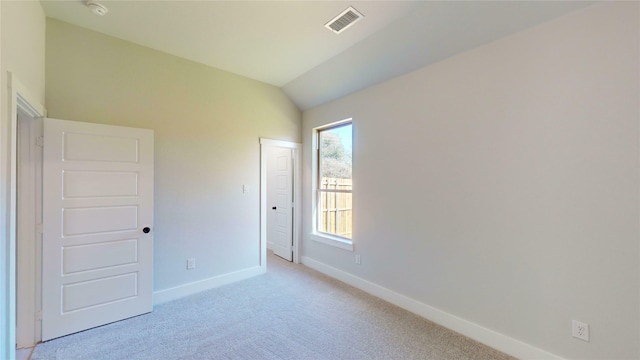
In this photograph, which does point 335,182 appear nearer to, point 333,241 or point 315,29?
point 333,241

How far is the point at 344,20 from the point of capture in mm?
2418

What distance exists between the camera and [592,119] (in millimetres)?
1819

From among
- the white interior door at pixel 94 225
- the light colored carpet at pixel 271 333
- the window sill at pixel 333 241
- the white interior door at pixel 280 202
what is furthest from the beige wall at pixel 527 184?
the white interior door at pixel 94 225

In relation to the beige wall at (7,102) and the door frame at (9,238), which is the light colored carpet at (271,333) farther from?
the beige wall at (7,102)

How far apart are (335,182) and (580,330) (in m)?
2.96

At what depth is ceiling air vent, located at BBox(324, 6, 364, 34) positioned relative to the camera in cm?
231

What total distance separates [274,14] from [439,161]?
7.09ft

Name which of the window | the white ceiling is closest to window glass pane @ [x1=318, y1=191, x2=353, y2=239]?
the window

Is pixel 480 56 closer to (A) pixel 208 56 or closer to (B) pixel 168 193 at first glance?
(A) pixel 208 56

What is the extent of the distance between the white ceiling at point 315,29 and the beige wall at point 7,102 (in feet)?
2.02

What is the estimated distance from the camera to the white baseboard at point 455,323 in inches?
82.4

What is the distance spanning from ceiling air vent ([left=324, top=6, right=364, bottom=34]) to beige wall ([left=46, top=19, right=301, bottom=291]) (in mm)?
1728

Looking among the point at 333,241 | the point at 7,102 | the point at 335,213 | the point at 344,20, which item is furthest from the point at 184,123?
the point at 333,241

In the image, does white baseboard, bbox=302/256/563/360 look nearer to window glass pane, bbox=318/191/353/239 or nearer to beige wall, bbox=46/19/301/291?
window glass pane, bbox=318/191/353/239
